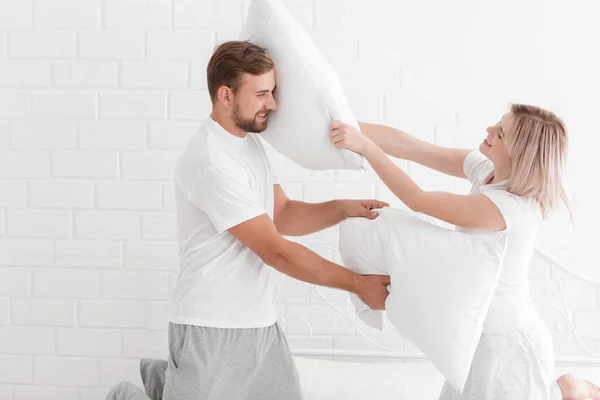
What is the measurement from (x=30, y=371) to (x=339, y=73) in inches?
58.6

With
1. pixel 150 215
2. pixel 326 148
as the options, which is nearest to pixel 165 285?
pixel 150 215

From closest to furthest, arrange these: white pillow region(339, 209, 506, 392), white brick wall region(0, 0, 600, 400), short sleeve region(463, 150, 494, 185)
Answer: white pillow region(339, 209, 506, 392) → short sleeve region(463, 150, 494, 185) → white brick wall region(0, 0, 600, 400)

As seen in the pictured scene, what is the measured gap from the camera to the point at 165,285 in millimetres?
2654

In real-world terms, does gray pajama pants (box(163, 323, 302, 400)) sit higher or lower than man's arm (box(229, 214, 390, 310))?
lower

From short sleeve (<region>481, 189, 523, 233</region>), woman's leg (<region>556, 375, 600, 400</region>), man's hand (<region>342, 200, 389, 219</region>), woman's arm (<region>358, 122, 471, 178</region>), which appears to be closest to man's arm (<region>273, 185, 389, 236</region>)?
man's hand (<region>342, 200, 389, 219</region>)

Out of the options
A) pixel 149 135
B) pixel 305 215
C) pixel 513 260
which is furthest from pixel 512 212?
pixel 149 135

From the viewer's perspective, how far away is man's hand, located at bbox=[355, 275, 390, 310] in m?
1.80

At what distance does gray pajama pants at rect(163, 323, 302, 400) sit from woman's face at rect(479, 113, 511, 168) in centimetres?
67

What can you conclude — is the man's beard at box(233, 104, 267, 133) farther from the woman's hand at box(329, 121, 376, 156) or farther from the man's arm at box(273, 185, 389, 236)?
the man's arm at box(273, 185, 389, 236)

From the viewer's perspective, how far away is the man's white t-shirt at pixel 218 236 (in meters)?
1.81

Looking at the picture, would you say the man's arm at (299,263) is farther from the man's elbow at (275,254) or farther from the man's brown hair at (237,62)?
the man's brown hair at (237,62)

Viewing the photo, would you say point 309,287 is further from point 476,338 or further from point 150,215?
point 476,338

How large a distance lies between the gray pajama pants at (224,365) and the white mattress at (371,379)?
1.24 ft

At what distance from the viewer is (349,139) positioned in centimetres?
179
